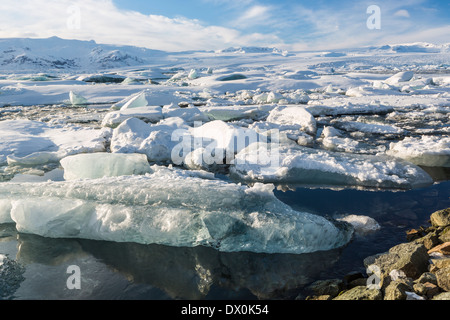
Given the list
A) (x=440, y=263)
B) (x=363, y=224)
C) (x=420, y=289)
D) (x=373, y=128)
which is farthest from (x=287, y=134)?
(x=420, y=289)

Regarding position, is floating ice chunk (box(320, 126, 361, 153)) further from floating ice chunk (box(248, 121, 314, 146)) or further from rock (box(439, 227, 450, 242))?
rock (box(439, 227, 450, 242))

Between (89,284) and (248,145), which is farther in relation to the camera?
(248,145)

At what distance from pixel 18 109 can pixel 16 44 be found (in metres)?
70.0

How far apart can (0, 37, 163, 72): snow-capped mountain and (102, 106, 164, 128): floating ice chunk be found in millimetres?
55171

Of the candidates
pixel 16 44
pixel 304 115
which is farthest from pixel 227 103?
pixel 16 44

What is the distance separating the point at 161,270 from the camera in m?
2.51

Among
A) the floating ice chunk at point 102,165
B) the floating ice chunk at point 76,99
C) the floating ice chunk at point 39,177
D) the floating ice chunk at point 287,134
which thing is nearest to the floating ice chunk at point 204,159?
the floating ice chunk at point 102,165

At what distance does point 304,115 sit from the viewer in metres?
8.11

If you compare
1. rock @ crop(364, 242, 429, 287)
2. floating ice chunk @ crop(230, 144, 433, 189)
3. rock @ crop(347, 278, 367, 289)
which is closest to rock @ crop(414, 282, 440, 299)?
rock @ crop(364, 242, 429, 287)

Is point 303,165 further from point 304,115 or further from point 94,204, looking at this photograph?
point 304,115

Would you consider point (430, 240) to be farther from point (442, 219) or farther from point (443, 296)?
point (443, 296)

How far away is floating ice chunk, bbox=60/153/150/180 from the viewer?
13.5 ft
